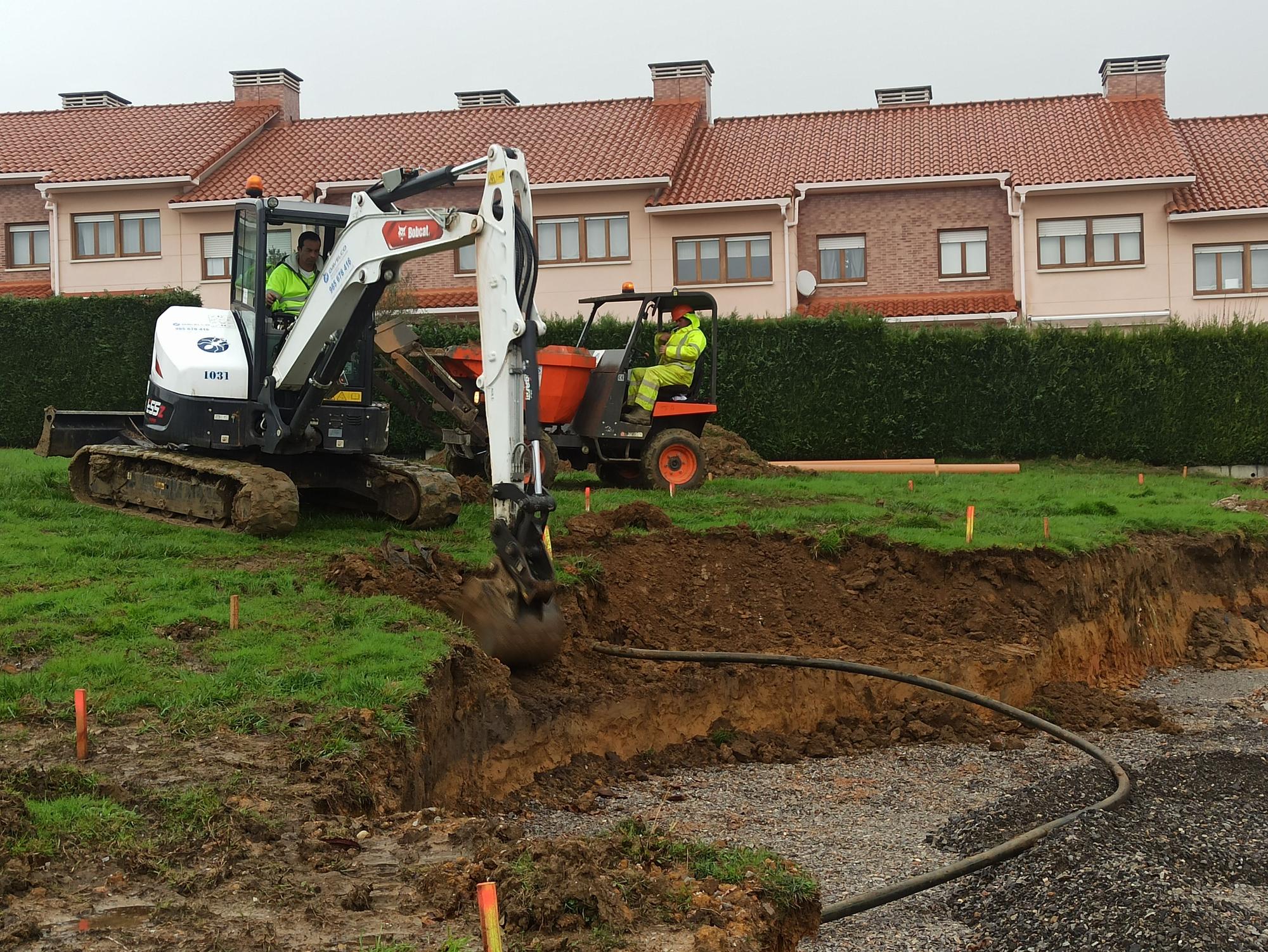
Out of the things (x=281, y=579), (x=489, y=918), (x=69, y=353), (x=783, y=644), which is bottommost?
(x=783, y=644)

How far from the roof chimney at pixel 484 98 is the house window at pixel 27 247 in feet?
39.2

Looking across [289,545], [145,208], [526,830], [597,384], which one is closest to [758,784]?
[526,830]

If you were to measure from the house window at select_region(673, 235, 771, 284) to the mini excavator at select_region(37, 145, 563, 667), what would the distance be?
60.3ft

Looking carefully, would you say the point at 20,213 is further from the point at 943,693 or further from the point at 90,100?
the point at 943,693

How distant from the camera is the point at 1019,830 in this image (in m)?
7.91

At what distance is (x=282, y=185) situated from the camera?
3177 centimetres

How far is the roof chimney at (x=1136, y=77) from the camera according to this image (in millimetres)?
33500

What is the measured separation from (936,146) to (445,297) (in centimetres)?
1272

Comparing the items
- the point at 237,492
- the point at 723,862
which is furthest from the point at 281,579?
the point at 723,862

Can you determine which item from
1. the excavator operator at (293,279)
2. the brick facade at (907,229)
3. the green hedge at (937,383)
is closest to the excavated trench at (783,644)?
the excavator operator at (293,279)

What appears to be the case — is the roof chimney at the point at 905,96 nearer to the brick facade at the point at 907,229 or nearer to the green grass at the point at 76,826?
the brick facade at the point at 907,229

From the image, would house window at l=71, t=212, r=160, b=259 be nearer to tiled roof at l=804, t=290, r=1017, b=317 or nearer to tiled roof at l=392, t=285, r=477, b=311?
tiled roof at l=392, t=285, r=477, b=311

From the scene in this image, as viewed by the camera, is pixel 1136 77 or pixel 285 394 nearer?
pixel 285 394

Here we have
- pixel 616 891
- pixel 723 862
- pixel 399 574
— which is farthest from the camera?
pixel 399 574
